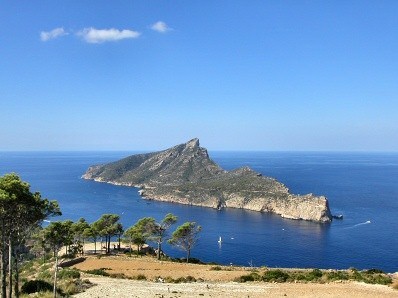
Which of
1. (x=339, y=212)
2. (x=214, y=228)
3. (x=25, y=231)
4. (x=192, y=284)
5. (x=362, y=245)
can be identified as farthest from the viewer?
(x=339, y=212)

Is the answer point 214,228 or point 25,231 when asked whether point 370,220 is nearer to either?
point 214,228

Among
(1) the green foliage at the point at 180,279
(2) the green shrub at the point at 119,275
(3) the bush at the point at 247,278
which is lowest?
(2) the green shrub at the point at 119,275

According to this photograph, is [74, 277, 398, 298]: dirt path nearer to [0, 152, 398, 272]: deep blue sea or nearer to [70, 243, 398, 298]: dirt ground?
[70, 243, 398, 298]: dirt ground

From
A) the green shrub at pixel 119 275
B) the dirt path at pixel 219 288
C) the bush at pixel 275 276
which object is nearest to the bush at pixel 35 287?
the dirt path at pixel 219 288

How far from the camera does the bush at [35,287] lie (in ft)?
92.0

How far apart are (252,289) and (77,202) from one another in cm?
15653

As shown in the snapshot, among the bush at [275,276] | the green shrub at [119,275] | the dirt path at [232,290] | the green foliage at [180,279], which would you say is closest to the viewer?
the dirt path at [232,290]

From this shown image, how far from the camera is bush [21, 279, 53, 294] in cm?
2803

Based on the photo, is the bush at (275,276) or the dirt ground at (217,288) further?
the bush at (275,276)

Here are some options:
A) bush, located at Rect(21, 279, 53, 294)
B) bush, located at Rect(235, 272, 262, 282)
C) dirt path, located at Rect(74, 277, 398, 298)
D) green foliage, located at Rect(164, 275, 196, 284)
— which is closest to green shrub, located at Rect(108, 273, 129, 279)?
dirt path, located at Rect(74, 277, 398, 298)

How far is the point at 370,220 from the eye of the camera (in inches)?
5320

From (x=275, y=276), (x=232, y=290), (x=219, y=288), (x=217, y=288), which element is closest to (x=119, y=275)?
(x=217, y=288)

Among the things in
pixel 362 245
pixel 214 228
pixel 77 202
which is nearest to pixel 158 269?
pixel 362 245

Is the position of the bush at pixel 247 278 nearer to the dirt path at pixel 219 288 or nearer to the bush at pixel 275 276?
the bush at pixel 275 276
